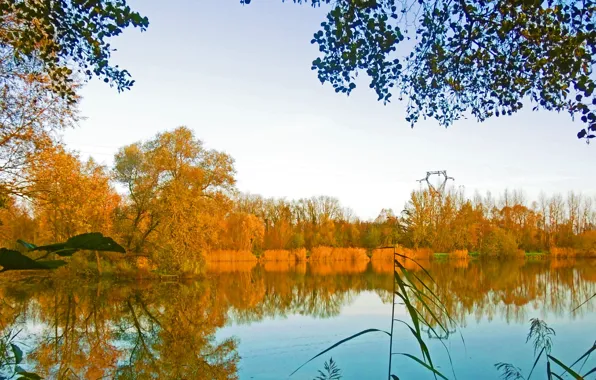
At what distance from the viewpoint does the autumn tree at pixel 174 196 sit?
16781mm

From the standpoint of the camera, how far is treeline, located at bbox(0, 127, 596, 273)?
11656 millimetres

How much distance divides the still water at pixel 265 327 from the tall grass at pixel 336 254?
1343 cm

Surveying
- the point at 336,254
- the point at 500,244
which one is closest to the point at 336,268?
the point at 336,254

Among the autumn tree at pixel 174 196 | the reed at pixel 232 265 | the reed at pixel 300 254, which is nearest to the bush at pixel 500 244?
the reed at pixel 300 254

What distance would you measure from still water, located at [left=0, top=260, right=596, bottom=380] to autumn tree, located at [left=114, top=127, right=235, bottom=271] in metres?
1.55

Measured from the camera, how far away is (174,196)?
16.7 m

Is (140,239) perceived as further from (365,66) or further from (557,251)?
(557,251)

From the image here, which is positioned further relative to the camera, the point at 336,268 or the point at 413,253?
the point at 413,253

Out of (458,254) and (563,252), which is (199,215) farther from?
(563,252)

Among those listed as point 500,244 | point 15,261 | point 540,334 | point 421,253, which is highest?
point 15,261

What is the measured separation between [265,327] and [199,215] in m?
7.85

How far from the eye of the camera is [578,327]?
920 centimetres

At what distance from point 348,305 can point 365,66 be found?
31.8 ft

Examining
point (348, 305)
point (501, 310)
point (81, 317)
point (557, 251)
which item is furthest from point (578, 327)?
point (557, 251)
